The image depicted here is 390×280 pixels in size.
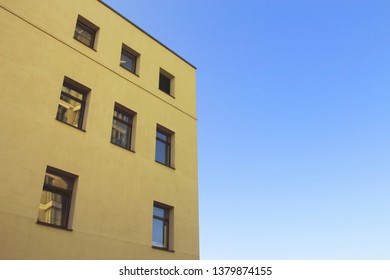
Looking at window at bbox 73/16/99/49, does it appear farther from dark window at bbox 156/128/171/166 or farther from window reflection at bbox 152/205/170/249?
window reflection at bbox 152/205/170/249

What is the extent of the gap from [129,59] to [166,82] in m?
2.31

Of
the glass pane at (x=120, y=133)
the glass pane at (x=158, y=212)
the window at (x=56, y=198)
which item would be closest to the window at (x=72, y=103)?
the glass pane at (x=120, y=133)

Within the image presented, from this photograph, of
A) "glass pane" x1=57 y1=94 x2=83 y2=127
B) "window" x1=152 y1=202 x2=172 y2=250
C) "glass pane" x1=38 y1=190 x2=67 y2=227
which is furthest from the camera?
"window" x1=152 y1=202 x2=172 y2=250

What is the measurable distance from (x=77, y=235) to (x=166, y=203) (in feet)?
13.6

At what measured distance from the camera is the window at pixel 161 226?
13.5 meters

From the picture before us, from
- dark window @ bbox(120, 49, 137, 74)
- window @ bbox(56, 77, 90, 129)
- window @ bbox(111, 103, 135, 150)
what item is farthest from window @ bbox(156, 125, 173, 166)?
window @ bbox(56, 77, 90, 129)

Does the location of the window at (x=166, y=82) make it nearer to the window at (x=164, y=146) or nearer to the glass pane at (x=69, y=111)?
the window at (x=164, y=146)

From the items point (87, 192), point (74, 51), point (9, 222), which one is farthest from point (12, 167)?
point (74, 51)

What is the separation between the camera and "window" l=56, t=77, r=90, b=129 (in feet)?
41.0

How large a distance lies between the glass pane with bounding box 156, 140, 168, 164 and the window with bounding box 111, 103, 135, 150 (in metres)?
1.48

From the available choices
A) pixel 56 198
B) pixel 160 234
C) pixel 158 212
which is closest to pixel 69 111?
pixel 56 198

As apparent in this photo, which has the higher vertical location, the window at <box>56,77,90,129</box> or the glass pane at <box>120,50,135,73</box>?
the glass pane at <box>120,50,135,73</box>

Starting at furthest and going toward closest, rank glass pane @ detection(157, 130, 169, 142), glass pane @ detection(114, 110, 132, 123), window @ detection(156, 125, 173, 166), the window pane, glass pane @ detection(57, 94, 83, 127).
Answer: glass pane @ detection(157, 130, 169, 142) < window @ detection(156, 125, 173, 166) < glass pane @ detection(114, 110, 132, 123) < the window pane < glass pane @ detection(57, 94, 83, 127)
